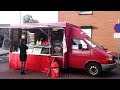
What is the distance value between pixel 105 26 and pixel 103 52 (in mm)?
9954

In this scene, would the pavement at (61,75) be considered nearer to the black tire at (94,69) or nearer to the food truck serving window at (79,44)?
the black tire at (94,69)

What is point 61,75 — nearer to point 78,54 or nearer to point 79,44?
point 78,54

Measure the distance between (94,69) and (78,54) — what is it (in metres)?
1.05

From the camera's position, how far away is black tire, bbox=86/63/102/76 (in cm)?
1293

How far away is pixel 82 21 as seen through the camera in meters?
23.1

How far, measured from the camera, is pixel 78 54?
13258 mm

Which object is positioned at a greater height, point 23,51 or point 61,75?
point 23,51

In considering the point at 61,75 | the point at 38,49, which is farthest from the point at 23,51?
the point at 61,75

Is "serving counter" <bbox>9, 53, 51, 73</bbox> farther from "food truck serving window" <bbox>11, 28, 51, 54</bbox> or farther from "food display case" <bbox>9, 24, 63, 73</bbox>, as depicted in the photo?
"food truck serving window" <bbox>11, 28, 51, 54</bbox>

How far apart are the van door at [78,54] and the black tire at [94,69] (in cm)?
36

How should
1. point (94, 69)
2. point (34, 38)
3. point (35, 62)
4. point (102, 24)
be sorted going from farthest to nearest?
point (102, 24), point (34, 38), point (35, 62), point (94, 69)

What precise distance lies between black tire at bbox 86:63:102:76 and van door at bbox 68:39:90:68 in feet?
1.18
